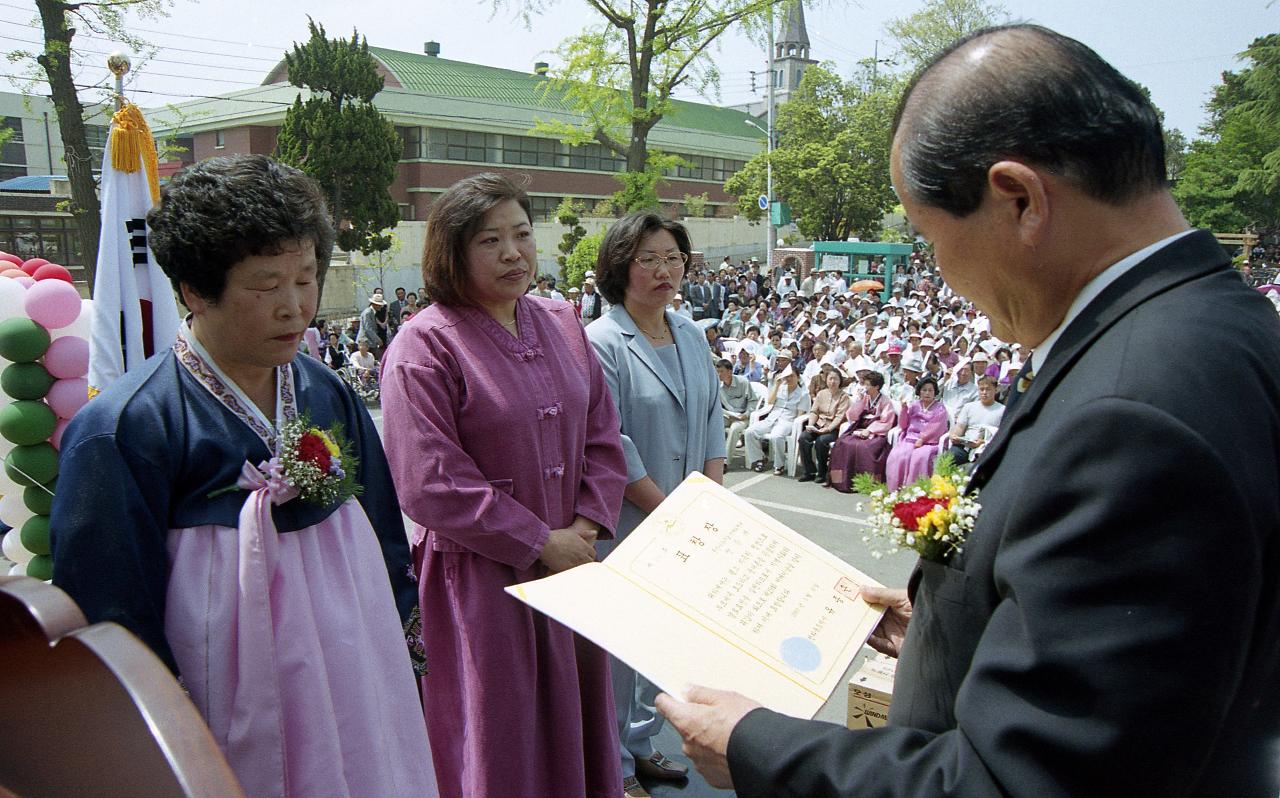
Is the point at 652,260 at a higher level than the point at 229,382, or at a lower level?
higher

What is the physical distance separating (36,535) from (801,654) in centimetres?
296

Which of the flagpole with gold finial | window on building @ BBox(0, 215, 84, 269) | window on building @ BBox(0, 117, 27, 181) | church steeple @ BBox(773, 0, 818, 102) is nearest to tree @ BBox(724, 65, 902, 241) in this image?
window on building @ BBox(0, 215, 84, 269)

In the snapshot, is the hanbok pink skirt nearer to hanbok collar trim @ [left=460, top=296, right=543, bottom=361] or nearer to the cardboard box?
hanbok collar trim @ [left=460, top=296, right=543, bottom=361]

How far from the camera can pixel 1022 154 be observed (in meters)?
1.03

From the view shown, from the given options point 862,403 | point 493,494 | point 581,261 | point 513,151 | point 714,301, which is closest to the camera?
point 493,494

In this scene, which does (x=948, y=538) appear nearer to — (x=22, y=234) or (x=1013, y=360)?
(x=1013, y=360)

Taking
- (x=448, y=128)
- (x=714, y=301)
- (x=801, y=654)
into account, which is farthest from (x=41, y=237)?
(x=801, y=654)

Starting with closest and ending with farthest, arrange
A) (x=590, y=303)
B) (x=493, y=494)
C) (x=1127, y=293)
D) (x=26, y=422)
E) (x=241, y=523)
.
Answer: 1. (x=1127, y=293)
2. (x=241, y=523)
3. (x=493, y=494)
4. (x=26, y=422)
5. (x=590, y=303)

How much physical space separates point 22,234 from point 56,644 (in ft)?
94.6

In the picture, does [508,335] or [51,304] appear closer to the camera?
[508,335]

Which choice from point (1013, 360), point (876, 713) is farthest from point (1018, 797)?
point (1013, 360)

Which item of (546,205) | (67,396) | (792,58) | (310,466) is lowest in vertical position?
(67,396)

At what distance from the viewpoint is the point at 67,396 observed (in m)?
3.23

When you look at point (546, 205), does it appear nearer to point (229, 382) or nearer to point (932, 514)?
point (229, 382)
